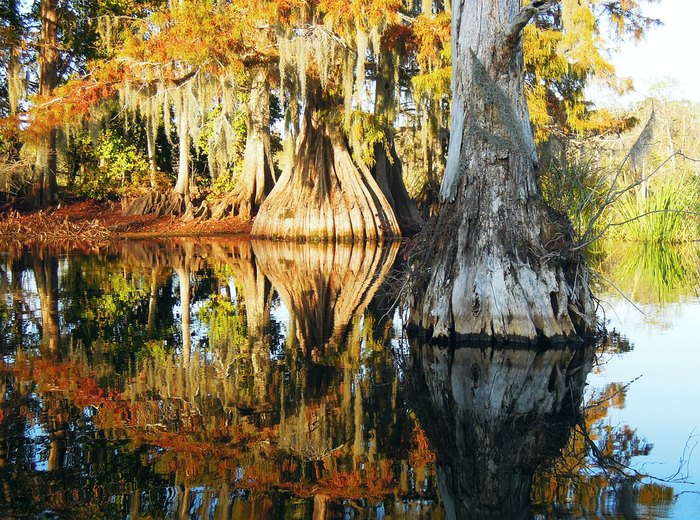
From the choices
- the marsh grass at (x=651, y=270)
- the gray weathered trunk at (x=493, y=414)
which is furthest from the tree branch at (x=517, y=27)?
the gray weathered trunk at (x=493, y=414)

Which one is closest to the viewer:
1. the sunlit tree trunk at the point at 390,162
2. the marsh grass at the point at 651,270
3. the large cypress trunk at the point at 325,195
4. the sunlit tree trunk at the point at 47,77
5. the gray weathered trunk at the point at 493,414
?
the gray weathered trunk at the point at 493,414

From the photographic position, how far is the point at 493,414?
438 centimetres

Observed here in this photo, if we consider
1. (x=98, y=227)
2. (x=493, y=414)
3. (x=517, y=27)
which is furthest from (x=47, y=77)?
(x=493, y=414)

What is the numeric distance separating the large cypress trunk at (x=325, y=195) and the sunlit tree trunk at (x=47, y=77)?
8940 millimetres

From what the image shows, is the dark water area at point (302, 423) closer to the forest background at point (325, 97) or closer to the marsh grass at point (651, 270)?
the marsh grass at point (651, 270)

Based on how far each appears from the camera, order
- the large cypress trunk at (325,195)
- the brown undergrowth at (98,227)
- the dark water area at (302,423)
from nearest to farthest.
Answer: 1. the dark water area at (302,423)
2. the large cypress trunk at (325,195)
3. the brown undergrowth at (98,227)

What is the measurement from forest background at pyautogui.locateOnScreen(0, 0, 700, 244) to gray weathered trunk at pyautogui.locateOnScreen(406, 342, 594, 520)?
6809mm

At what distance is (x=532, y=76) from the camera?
18344mm

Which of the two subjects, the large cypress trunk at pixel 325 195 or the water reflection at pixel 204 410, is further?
the large cypress trunk at pixel 325 195

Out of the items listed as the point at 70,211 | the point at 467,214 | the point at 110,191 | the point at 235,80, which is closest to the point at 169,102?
the point at 235,80

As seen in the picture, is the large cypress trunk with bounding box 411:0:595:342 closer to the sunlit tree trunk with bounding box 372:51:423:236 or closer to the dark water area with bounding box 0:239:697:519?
the dark water area with bounding box 0:239:697:519

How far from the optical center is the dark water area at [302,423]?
124 inches

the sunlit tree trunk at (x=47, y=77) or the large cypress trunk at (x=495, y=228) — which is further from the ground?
the sunlit tree trunk at (x=47, y=77)

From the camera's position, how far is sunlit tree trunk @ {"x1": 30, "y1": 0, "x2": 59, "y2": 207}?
78.2ft
